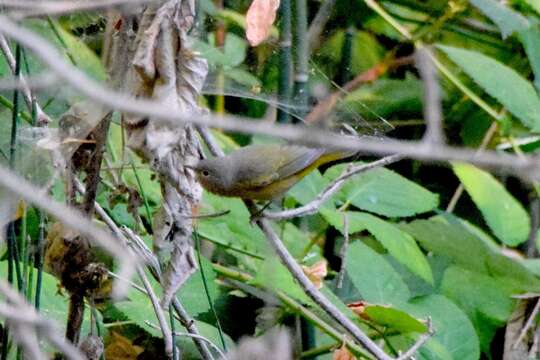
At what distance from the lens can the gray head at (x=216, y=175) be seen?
1.92 m

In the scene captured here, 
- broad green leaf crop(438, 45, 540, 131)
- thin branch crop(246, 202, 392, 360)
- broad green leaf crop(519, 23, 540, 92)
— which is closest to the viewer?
thin branch crop(246, 202, 392, 360)

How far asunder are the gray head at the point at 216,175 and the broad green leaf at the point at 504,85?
37.0 inches

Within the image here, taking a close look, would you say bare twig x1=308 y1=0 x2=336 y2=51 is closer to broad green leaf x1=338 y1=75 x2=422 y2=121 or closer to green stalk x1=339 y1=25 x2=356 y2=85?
green stalk x1=339 y1=25 x2=356 y2=85

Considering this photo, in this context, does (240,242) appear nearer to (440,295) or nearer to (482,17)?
(440,295)

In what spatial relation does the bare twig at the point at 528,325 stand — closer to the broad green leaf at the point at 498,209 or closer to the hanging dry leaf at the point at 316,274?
the broad green leaf at the point at 498,209

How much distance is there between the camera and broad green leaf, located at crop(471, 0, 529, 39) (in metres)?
Result: 2.99

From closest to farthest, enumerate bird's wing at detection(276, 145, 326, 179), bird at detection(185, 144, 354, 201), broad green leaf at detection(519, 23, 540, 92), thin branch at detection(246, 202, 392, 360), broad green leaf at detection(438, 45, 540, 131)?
thin branch at detection(246, 202, 392, 360), bird at detection(185, 144, 354, 201), bird's wing at detection(276, 145, 326, 179), broad green leaf at detection(438, 45, 540, 131), broad green leaf at detection(519, 23, 540, 92)

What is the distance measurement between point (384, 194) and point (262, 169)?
1.59ft

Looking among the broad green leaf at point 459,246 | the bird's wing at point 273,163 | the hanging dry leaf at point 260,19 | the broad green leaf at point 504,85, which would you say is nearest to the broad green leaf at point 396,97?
the broad green leaf at point 504,85

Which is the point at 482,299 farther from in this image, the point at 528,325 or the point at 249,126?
the point at 249,126

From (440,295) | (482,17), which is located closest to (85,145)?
(440,295)

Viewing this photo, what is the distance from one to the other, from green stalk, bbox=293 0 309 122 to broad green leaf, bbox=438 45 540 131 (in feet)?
2.65

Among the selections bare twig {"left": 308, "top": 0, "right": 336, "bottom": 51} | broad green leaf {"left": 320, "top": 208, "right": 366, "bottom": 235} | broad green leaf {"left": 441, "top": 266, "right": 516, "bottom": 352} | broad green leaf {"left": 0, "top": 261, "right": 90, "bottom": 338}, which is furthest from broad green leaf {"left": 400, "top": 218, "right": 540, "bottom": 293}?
broad green leaf {"left": 0, "top": 261, "right": 90, "bottom": 338}

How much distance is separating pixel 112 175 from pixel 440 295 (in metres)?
0.91
